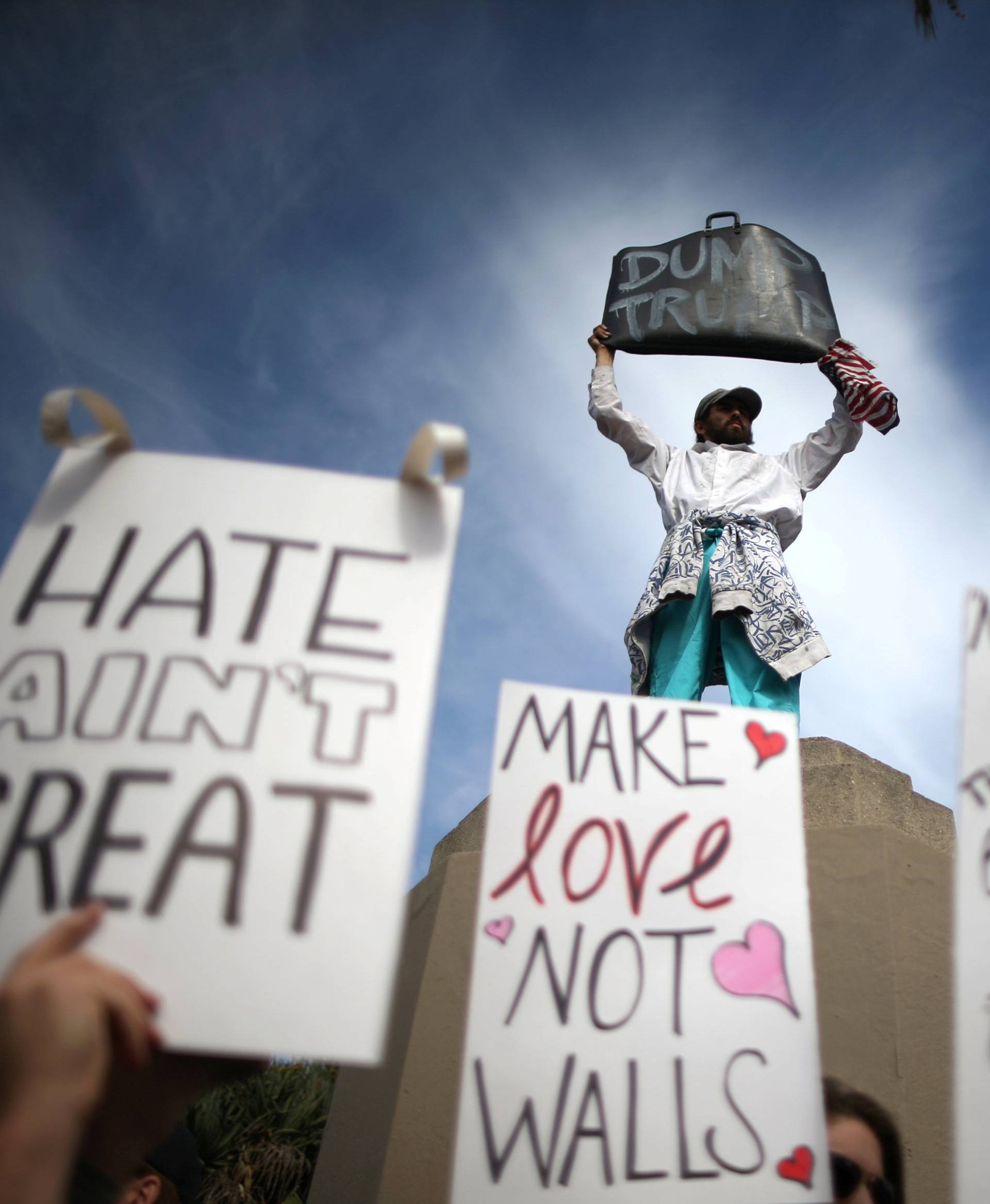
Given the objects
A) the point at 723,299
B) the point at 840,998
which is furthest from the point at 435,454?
the point at 723,299

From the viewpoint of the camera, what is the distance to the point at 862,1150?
5.01 ft

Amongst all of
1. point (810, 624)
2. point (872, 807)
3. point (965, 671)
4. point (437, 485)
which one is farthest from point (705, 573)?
point (437, 485)

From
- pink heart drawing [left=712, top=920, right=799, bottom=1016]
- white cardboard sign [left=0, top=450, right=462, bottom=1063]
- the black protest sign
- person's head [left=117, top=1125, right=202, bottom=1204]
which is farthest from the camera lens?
the black protest sign

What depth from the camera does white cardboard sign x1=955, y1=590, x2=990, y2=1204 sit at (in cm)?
103

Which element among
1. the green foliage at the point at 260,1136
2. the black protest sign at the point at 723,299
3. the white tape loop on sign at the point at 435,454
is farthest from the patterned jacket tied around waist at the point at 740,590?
the green foliage at the point at 260,1136

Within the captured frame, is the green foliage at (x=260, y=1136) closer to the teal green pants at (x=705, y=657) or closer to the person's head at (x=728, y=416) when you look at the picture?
the teal green pants at (x=705, y=657)

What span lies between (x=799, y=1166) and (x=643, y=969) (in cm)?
31

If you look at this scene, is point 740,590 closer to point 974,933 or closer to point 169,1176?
point 974,933

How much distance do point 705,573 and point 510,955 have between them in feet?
5.66

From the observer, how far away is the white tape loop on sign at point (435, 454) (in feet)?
3.72

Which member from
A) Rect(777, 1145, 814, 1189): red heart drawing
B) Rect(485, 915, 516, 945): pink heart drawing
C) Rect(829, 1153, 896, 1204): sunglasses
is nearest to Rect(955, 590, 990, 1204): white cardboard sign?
Rect(777, 1145, 814, 1189): red heart drawing

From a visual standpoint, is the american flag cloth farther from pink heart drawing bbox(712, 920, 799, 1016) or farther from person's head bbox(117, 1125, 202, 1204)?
person's head bbox(117, 1125, 202, 1204)

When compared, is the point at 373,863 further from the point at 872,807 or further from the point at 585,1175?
the point at 872,807

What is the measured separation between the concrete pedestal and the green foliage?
2.41 m
